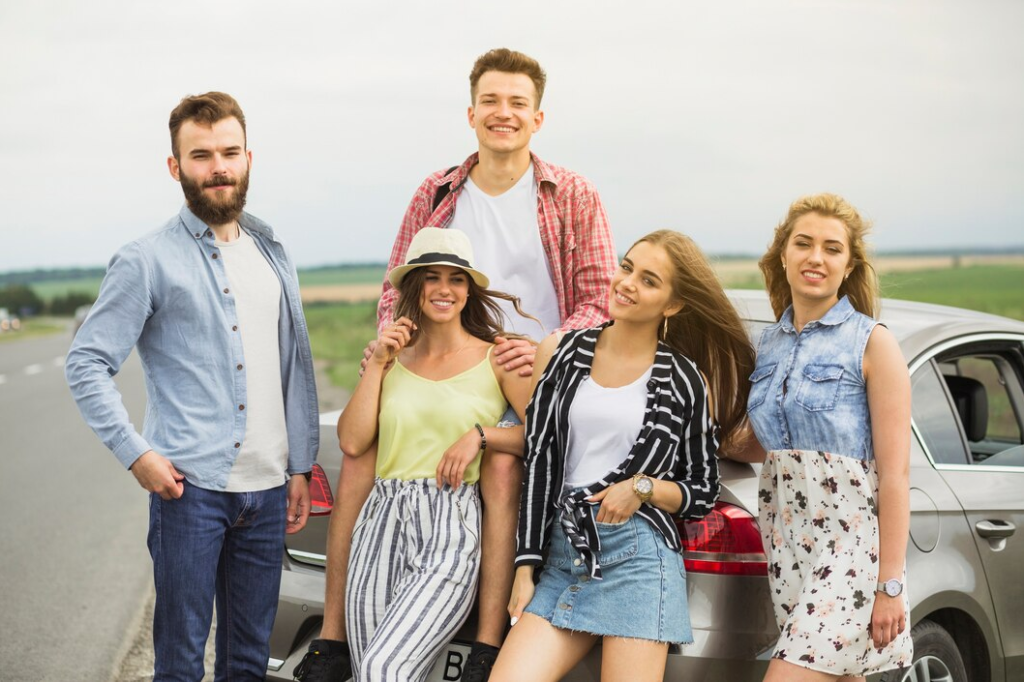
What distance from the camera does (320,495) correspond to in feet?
12.1

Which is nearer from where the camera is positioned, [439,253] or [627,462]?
[627,462]

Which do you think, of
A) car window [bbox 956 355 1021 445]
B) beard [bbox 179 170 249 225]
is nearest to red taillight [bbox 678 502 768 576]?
beard [bbox 179 170 249 225]

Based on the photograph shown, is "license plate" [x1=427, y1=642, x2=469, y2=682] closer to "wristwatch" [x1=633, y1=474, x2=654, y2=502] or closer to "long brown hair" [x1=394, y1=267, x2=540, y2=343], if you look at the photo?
"wristwatch" [x1=633, y1=474, x2=654, y2=502]

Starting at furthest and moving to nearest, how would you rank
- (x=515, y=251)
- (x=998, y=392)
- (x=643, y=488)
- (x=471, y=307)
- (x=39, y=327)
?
(x=39, y=327) → (x=998, y=392) → (x=515, y=251) → (x=471, y=307) → (x=643, y=488)

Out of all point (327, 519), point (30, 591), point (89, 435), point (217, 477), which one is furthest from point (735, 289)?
point (89, 435)

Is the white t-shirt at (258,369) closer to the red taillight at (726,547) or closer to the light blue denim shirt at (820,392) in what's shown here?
the red taillight at (726,547)

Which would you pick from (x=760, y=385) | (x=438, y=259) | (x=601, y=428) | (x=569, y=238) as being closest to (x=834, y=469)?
(x=760, y=385)

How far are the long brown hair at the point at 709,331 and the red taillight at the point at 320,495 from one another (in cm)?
123

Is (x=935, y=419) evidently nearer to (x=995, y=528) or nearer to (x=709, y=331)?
(x=995, y=528)

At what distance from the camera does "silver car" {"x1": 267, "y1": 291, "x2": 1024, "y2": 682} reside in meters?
3.06

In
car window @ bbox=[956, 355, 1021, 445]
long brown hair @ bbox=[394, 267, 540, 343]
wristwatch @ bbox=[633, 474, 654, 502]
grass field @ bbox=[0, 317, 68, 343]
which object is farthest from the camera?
grass field @ bbox=[0, 317, 68, 343]

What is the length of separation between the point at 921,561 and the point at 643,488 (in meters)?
1.04

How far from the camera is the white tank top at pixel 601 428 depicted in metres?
3.15

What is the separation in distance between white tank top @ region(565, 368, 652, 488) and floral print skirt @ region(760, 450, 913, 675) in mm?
429
